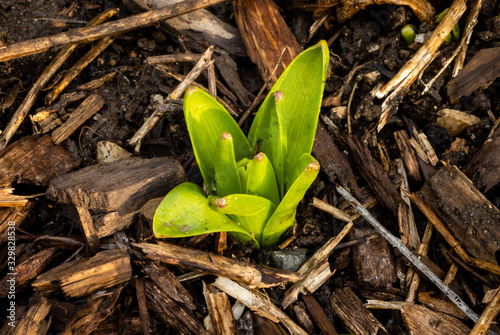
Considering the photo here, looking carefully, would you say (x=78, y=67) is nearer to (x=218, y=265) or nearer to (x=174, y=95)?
(x=174, y=95)

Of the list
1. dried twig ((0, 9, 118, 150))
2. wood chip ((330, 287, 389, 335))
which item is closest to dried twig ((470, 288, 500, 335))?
wood chip ((330, 287, 389, 335))

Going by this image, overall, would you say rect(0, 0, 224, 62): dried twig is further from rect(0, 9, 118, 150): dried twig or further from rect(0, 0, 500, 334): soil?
rect(0, 0, 500, 334): soil

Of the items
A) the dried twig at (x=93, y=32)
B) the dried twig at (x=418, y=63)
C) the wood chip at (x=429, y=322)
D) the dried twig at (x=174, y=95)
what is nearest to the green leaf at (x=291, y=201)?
the wood chip at (x=429, y=322)

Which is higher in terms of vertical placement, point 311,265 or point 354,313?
point 311,265

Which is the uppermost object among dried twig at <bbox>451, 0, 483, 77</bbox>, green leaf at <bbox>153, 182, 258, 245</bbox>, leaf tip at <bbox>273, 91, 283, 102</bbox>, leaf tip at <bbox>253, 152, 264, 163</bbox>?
dried twig at <bbox>451, 0, 483, 77</bbox>

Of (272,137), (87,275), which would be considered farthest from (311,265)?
(87,275)

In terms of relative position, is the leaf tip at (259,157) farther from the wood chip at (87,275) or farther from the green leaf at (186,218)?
the wood chip at (87,275)
